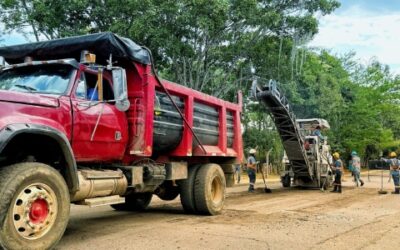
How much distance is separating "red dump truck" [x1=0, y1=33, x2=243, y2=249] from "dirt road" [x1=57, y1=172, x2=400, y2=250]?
581 mm

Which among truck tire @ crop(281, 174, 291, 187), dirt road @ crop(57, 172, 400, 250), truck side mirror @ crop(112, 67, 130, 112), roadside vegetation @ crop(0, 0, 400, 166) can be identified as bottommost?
dirt road @ crop(57, 172, 400, 250)

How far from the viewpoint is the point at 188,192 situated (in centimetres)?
961

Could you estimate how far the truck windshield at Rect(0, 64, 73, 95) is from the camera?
6541 mm

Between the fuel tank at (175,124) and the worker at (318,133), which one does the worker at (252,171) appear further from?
the fuel tank at (175,124)

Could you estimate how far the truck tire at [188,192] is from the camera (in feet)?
31.5

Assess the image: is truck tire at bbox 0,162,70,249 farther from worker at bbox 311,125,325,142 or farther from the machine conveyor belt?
worker at bbox 311,125,325,142

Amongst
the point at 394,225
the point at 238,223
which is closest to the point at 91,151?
the point at 238,223

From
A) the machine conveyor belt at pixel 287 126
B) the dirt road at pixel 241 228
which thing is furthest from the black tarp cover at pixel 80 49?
the machine conveyor belt at pixel 287 126

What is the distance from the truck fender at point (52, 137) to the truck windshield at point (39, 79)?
857 millimetres

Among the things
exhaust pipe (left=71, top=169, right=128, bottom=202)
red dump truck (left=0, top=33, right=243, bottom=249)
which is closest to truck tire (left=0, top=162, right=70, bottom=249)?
red dump truck (left=0, top=33, right=243, bottom=249)

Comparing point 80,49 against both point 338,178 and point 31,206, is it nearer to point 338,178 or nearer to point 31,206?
point 31,206

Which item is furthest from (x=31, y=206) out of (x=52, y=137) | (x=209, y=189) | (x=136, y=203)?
(x=136, y=203)

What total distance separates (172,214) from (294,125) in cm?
813

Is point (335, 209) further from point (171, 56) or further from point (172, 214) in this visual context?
point (171, 56)
